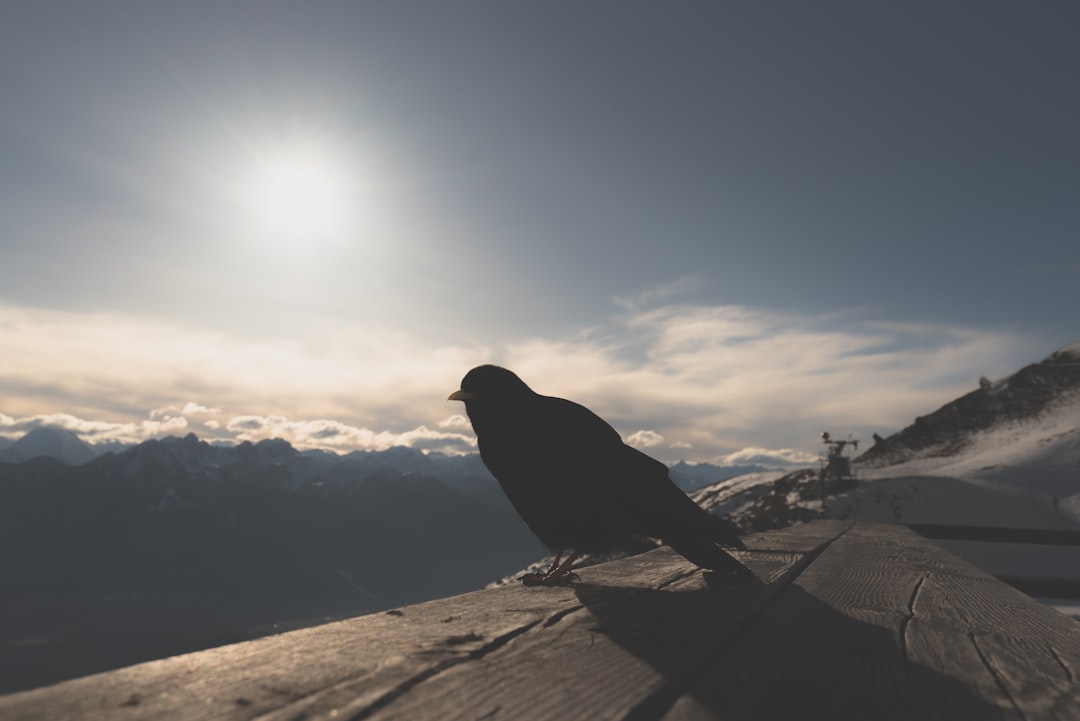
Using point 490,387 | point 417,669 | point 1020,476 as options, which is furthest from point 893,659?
point 1020,476

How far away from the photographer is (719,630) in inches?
89.0

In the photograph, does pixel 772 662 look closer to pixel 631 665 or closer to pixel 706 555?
pixel 631 665

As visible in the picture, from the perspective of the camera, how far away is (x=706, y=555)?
3.57 m

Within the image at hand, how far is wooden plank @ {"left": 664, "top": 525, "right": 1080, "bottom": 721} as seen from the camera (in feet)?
5.50

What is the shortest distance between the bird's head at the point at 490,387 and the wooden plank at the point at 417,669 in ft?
6.54

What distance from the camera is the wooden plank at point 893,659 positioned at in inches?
66.0

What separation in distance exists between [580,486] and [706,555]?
906 mm

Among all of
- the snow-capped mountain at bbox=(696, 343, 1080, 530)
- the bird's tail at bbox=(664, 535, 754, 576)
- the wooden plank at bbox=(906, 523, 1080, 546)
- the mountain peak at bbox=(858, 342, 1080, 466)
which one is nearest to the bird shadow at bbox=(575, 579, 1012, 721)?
the bird's tail at bbox=(664, 535, 754, 576)

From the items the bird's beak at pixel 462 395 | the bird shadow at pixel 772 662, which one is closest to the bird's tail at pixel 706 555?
the bird shadow at pixel 772 662

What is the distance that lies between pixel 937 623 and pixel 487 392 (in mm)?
3043

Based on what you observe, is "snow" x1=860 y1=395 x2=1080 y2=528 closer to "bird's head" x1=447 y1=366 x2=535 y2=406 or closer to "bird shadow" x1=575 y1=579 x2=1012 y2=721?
"bird's head" x1=447 y1=366 x2=535 y2=406

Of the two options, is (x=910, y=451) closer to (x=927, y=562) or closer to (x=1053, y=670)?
(x=927, y=562)

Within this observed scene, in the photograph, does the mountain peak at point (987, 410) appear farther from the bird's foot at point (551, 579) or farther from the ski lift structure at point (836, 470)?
the bird's foot at point (551, 579)

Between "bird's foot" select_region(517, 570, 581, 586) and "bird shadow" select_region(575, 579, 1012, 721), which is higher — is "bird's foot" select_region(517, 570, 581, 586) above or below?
above
